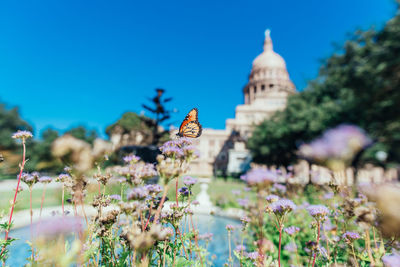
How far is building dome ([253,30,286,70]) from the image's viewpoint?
2820 inches

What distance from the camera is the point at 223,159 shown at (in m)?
54.3

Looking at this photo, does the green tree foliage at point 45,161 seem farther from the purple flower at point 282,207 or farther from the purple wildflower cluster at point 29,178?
the purple flower at point 282,207

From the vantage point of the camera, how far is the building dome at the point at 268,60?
71.6 m

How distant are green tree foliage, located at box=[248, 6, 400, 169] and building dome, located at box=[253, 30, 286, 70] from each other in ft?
160

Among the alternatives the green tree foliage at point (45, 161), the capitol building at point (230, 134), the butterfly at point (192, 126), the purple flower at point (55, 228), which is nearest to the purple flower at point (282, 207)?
the butterfly at point (192, 126)

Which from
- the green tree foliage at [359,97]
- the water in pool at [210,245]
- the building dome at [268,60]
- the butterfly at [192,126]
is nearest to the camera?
the butterfly at [192,126]

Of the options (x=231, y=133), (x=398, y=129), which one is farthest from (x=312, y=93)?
(x=231, y=133)

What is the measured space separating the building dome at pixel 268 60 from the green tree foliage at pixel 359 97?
160ft

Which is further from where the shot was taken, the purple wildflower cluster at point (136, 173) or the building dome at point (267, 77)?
the building dome at point (267, 77)

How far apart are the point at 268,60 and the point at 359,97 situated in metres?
62.1

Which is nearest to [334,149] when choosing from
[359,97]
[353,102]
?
[359,97]

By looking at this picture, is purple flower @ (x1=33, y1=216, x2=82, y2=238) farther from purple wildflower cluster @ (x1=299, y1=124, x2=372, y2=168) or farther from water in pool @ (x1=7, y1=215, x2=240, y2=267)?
water in pool @ (x1=7, y1=215, x2=240, y2=267)

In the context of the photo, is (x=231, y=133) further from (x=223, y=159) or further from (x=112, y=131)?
(x=112, y=131)

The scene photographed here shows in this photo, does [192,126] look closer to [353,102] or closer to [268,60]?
[353,102]
